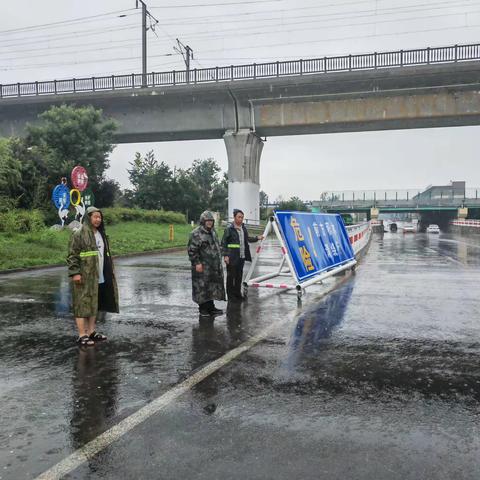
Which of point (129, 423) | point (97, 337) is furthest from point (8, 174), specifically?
point (129, 423)

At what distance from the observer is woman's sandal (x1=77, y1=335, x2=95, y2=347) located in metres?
6.12

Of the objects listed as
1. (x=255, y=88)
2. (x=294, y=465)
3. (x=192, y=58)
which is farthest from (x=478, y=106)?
(x=294, y=465)

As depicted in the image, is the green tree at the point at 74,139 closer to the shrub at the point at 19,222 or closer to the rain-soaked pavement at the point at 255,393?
the shrub at the point at 19,222

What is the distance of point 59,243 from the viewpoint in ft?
62.6

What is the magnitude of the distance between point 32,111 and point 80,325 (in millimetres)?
35834

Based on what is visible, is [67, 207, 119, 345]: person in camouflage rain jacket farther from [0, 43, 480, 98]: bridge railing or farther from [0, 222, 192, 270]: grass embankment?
[0, 43, 480, 98]: bridge railing

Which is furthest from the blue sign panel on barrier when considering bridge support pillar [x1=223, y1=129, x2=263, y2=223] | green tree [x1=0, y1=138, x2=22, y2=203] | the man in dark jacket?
bridge support pillar [x1=223, y1=129, x2=263, y2=223]

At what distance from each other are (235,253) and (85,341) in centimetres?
393

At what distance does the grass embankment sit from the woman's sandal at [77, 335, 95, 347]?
9161 millimetres

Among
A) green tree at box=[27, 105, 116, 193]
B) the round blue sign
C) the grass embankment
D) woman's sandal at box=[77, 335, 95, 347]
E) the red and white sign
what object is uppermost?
green tree at box=[27, 105, 116, 193]

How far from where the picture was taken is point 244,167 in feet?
116

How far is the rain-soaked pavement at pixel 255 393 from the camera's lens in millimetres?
3195

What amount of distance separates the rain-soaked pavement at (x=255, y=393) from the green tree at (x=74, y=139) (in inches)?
873

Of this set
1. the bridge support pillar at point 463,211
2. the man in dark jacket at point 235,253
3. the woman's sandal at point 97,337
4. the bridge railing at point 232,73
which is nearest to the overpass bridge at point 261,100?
the bridge railing at point 232,73
